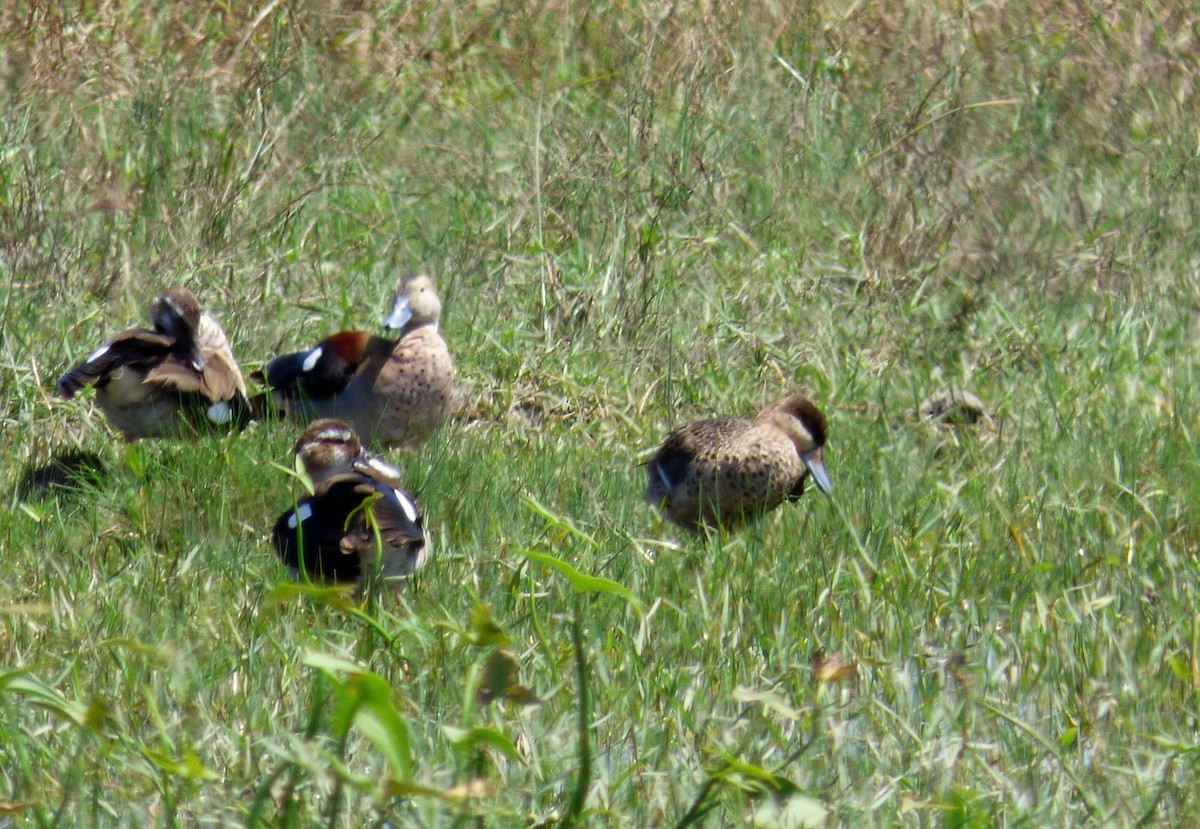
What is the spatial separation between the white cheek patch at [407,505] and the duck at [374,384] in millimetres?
1461

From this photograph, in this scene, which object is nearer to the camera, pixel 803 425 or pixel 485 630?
pixel 485 630

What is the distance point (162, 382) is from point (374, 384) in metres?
0.90

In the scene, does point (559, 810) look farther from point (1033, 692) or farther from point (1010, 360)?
point (1010, 360)

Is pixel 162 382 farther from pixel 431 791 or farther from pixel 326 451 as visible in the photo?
pixel 431 791

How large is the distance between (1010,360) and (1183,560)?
2.41 meters

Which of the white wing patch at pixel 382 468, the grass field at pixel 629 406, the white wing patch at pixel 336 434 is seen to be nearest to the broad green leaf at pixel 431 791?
the grass field at pixel 629 406

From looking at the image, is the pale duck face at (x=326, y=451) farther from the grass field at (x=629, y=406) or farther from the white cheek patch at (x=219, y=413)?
the white cheek patch at (x=219, y=413)

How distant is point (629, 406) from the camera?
675 centimetres

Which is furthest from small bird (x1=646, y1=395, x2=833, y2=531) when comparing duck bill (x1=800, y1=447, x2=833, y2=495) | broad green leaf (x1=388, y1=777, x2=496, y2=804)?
broad green leaf (x1=388, y1=777, x2=496, y2=804)

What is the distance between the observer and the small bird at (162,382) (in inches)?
228

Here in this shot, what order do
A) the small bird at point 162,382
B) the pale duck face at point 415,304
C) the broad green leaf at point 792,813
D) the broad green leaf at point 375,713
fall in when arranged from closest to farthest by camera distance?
the broad green leaf at point 375,713 < the broad green leaf at point 792,813 < the small bird at point 162,382 < the pale duck face at point 415,304

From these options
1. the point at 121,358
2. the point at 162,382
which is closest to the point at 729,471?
the point at 162,382

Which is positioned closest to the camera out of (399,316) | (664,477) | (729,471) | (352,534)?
(352,534)

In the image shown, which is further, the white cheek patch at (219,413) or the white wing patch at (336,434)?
the white cheek patch at (219,413)
